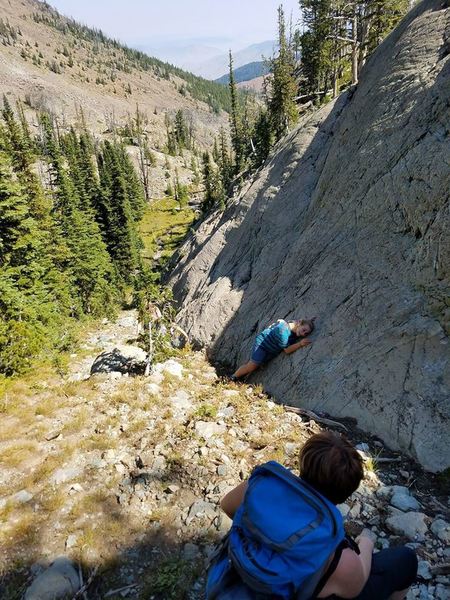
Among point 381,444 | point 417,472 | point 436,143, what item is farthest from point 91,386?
point 436,143

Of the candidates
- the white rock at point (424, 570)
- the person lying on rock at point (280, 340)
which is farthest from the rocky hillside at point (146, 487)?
the person lying on rock at point (280, 340)

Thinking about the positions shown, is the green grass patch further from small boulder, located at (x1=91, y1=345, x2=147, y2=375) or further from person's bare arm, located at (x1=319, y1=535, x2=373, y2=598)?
person's bare arm, located at (x1=319, y1=535, x2=373, y2=598)

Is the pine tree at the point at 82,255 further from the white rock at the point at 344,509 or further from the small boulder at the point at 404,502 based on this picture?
the small boulder at the point at 404,502

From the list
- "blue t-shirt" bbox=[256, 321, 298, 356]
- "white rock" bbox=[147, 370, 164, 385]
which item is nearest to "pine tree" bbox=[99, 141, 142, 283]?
"white rock" bbox=[147, 370, 164, 385]

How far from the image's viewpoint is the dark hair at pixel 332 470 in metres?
2.79

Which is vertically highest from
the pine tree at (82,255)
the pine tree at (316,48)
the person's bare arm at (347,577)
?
the pine tree at (316,48)

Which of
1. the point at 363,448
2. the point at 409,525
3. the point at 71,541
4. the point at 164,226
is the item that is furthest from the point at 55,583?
the point at 164,226

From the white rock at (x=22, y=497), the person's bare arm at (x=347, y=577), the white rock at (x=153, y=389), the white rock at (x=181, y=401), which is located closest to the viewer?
the person's bare arm at (x=347, y=577)

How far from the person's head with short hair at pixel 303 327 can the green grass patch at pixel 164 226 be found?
50.4 metres

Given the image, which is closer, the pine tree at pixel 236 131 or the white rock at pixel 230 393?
the white rock at pixel 230 393

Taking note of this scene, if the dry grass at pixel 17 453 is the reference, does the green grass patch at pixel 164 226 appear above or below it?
below

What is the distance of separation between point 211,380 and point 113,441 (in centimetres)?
423

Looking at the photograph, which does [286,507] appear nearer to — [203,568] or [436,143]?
[203,568]

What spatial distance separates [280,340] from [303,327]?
0.73m
